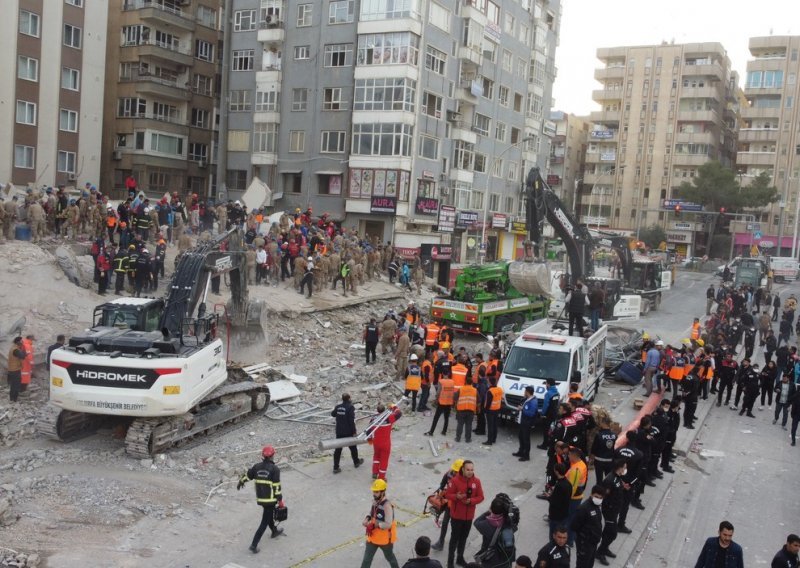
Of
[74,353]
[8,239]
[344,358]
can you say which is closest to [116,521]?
[74,353]

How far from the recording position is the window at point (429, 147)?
A: 45.1 meters

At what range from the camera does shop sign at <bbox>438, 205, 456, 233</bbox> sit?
153 ft

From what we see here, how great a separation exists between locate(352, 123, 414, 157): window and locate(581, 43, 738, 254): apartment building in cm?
4108

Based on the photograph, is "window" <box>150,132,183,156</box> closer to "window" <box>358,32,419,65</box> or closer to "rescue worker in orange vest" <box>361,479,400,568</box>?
"window" <box>358,32,419,65</box>

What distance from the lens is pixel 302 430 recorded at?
1628 centimetres

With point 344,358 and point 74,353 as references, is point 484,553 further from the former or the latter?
point 344,358

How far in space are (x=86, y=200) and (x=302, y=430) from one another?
14474 mm

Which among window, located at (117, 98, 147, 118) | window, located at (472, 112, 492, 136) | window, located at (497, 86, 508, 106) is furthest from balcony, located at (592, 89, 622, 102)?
window, located at (117, 98, 147, 118)

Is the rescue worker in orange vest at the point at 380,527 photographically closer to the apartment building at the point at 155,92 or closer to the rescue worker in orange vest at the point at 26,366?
the rescue worker in orange vest at the point at 26,366

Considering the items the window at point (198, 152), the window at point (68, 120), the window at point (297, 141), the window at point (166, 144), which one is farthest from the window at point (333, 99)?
the window at point (68, 120)

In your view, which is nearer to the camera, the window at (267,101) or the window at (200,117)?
the window at (267,101)

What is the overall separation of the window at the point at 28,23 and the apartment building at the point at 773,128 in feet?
229

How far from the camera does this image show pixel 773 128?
81.2 m

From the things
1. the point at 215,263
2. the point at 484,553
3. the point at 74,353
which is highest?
the point at 215,263
